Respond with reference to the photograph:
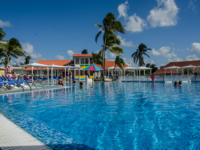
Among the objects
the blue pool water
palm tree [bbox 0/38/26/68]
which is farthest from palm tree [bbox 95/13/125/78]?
the blue pool water

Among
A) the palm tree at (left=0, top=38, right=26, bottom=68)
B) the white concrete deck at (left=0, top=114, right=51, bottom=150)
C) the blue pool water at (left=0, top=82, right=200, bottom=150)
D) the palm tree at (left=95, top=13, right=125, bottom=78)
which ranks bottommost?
the blue pool water at (left=0, top=82, right=200, bottom=150)

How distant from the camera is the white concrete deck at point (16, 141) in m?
2.66

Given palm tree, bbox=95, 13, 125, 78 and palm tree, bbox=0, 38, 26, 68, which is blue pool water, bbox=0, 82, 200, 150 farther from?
palm tree, bbox=0, 38, 26, 68

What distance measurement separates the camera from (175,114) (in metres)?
5.65

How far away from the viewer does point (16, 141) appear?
9.61 feet

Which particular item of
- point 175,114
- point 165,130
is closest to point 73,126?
point 165,130

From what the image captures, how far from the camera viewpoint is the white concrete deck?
2662 mm

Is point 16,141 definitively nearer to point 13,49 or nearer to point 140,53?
point 13,49

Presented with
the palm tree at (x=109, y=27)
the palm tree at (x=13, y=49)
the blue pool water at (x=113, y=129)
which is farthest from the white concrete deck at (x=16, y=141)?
the palm tree at (x=13, y=49)

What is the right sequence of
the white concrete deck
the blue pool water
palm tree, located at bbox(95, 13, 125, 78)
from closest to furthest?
the white concrete deck, the blue pool water, palm tree, located at bbox(95, 13, 125, 78)

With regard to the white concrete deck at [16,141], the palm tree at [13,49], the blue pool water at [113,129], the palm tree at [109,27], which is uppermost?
the palm tree at [109,27]

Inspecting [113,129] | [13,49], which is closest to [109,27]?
[13,49]

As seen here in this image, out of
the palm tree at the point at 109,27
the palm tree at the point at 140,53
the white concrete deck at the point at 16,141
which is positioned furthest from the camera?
→ the palm tree at the point at 140,53

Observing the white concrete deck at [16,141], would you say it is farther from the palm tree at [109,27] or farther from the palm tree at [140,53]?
the palm tree at [140,53]
